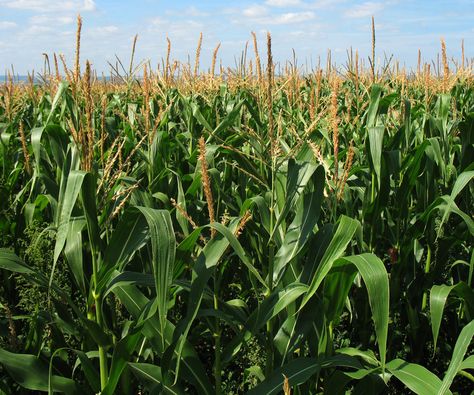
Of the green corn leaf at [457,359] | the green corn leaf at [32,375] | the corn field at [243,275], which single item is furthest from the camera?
the green corn leaf at [32,375]

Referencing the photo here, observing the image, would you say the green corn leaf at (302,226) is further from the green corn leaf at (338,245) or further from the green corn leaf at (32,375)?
the green corn leaf at (32,375)

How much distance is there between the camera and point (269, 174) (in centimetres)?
285

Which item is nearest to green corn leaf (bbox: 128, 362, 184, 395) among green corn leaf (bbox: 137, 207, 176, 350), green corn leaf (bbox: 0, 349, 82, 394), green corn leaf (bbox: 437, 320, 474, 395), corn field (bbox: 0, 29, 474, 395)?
corn field (bbox: 0, 29, 474, 395)

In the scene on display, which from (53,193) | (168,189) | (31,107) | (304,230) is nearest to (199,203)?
(168,189)

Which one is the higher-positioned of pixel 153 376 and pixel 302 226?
pixel 302 226

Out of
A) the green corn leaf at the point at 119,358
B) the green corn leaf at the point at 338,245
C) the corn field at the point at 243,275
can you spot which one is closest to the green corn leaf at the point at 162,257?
the corn field at the point at 243,275

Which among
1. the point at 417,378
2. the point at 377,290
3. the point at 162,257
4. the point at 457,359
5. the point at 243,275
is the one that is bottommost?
the point at 243,275

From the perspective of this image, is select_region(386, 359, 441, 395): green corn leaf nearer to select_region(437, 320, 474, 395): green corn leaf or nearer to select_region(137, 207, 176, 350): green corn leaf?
select_region(437, 320, 474, 395): green corn leaf

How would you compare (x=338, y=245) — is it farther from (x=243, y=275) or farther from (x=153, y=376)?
(x=243, y=275)

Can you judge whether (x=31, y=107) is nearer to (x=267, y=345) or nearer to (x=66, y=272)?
(x=66, y=272)

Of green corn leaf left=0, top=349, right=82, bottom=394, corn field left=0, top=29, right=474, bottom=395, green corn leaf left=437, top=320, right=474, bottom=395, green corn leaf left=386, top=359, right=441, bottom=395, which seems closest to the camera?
green corn leaf left=437, top=320, right=474, bottom=395

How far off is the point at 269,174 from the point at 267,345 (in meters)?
1.20

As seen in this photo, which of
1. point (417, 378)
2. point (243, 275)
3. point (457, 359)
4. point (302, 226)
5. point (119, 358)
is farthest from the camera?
point (243, 275)

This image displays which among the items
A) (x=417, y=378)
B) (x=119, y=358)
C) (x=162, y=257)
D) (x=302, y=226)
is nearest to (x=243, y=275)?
(x=302, y=226)
